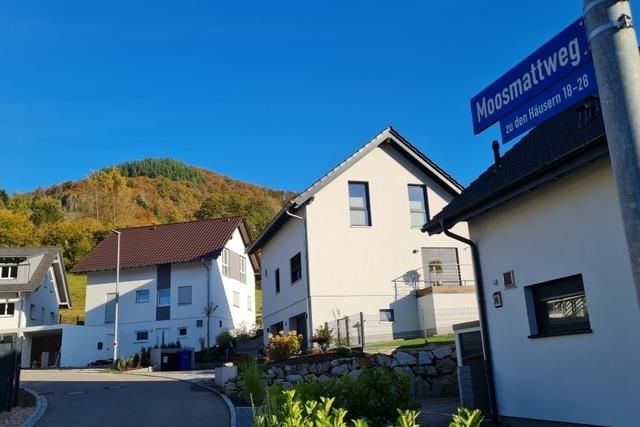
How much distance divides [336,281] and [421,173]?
654cm

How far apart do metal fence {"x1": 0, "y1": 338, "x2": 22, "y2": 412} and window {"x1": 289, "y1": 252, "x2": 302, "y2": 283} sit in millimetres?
12556

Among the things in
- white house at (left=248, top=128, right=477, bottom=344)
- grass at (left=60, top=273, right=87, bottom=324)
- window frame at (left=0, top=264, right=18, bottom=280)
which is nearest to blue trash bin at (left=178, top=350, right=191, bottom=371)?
white house at (left=248, top=128, right=477, bottom=344)

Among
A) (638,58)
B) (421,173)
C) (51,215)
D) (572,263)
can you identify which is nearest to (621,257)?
(572,263)

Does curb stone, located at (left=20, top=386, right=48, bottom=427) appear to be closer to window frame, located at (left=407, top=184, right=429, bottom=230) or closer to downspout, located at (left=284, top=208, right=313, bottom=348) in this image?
downspout, located at (left=284, top=208, right=313, bottom=348)

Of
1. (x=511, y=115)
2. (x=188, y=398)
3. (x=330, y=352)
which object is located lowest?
(x=188, y=398)

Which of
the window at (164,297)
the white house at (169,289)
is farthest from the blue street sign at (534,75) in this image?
the window at (164,297)

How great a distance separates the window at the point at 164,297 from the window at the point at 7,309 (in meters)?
10.1

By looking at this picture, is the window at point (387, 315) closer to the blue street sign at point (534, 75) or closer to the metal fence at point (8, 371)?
the metal fence at point (8, 371)

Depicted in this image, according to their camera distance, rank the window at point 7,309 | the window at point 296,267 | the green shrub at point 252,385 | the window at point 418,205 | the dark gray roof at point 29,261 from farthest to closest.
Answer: the window at point 7,309 → the dark gray roof at point 29,261 → the window at point 418,205 → the window at point 296,267 → the green shrub at point 252,385

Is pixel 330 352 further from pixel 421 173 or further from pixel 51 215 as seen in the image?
pixel 51 215

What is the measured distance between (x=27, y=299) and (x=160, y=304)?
1003cm

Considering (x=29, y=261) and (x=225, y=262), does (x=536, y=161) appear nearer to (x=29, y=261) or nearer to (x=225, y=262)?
(x=225, y=262)

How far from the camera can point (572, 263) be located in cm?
917

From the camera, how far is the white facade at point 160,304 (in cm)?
3916
